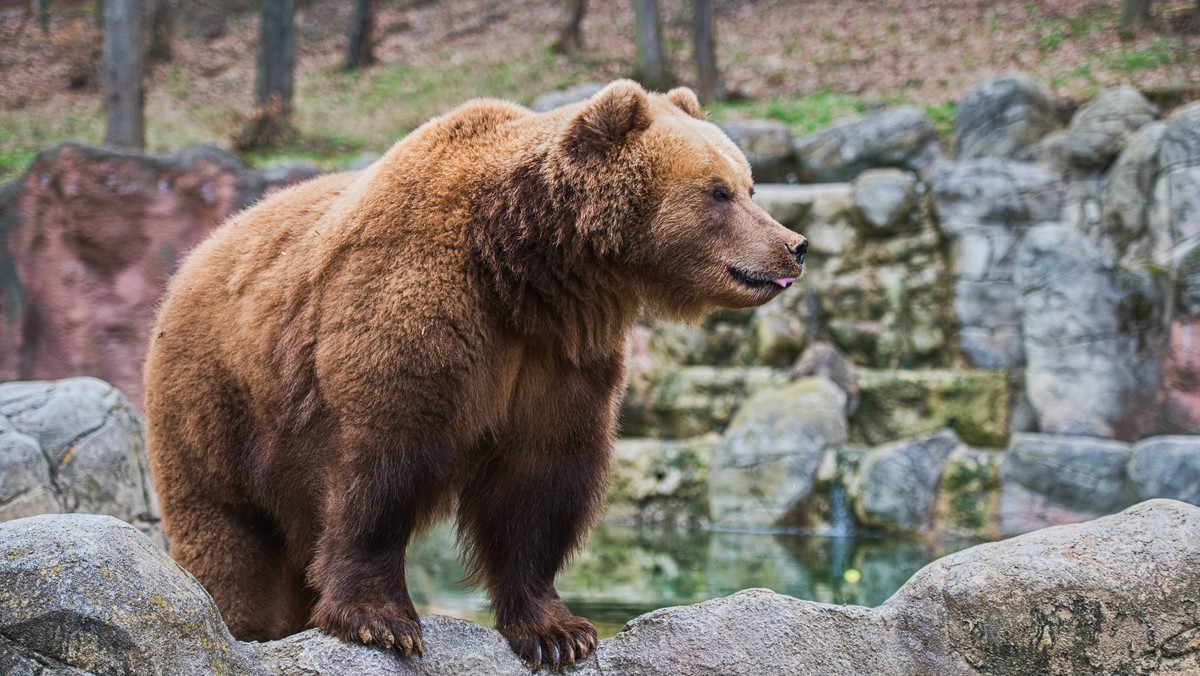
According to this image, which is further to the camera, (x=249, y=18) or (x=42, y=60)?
(x=249, y=18)

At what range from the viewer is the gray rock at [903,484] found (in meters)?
9.94

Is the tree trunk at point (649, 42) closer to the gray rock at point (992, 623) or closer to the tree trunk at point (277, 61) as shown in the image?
the tree trunk at point (277, 61)

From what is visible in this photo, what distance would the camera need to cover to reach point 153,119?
22734mm

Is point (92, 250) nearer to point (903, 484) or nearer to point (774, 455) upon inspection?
point (774, 455)

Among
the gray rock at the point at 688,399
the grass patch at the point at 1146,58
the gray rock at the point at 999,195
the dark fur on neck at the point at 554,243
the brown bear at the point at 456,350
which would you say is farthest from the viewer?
the grass patch at the point at 1146,58

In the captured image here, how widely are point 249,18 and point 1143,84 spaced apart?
83.6 ft

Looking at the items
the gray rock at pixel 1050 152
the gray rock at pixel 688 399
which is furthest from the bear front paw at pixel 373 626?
the gray rock at pixel 1050 152

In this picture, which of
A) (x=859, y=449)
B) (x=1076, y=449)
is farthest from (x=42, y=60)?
(x=1076, y=449)

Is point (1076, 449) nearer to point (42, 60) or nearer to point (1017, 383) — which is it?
point (1017, 383)

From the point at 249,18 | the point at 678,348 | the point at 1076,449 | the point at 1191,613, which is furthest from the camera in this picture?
the point at 249,18

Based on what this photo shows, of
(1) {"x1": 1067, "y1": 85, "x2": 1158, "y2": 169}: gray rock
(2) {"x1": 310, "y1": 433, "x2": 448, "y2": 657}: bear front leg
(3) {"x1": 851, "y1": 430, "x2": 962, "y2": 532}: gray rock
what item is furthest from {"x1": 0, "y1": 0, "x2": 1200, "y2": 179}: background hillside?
(2) {"x1": 310, "y1": 433, "x2": 448, "y2": 657}: bear front leg

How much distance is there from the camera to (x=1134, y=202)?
1195cm

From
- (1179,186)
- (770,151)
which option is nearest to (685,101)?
(1179,186)

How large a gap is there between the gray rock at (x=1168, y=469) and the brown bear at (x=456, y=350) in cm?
628
